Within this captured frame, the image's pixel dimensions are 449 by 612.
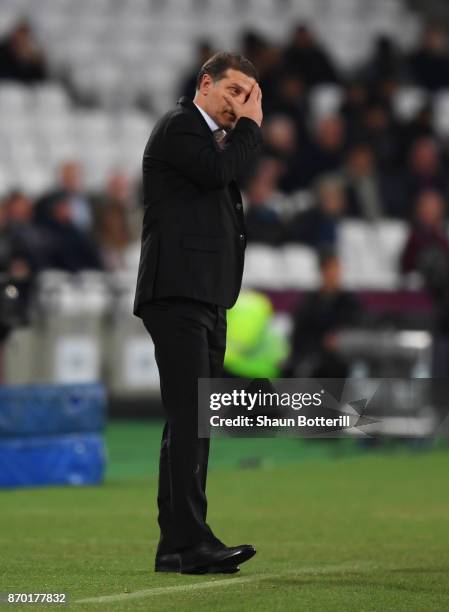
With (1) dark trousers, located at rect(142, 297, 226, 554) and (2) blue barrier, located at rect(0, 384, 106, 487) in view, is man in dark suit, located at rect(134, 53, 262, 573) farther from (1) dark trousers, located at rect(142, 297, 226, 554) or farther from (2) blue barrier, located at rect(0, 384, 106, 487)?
(2) blue barrier, located at rect(0, 384, 106, 487)

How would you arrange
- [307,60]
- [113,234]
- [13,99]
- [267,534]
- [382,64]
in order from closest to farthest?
[267,534] < [113,234] < [13,99] < [307,60] < [382,64]

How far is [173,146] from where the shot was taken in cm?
659

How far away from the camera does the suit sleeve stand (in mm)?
6492

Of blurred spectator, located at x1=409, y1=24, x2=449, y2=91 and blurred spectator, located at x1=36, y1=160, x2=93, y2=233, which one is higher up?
blurred spectator, located at x1=409, y1=24, x2=449, y2=91

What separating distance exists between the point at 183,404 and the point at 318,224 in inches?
500

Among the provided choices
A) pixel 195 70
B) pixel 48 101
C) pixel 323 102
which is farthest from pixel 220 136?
pixel 323 102

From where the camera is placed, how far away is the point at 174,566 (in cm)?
664

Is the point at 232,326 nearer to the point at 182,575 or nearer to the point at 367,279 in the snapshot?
the point at 367,279

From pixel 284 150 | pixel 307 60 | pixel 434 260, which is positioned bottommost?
pixel 434 260

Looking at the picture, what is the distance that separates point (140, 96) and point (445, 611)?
16345 millimetres

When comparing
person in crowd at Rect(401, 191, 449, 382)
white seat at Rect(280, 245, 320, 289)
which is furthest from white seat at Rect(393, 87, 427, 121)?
white seat at Rect(280, 245, 320, 289)

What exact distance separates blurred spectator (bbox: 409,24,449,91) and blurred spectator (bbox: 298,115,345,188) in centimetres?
288

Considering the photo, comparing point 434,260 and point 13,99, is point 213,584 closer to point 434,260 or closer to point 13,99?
point 434,260

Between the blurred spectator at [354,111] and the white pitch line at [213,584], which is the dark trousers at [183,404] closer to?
the white pitch line at [213,584]
